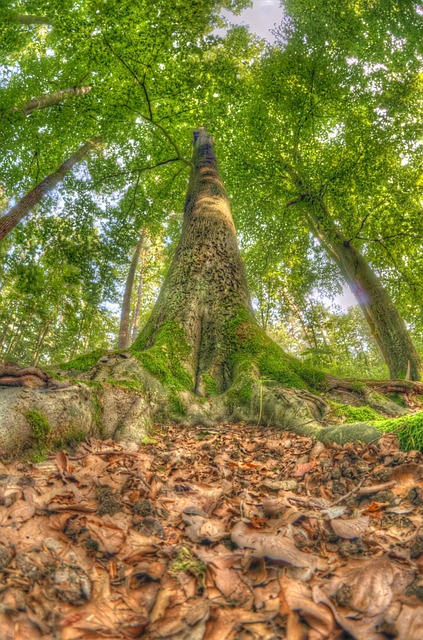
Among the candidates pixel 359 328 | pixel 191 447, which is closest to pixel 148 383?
pixel 191 447


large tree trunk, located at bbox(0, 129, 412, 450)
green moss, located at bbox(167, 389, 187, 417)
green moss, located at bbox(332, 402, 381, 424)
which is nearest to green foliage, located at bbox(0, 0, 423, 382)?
large tree trunk, located at bbox(0, 129, 412, 450)

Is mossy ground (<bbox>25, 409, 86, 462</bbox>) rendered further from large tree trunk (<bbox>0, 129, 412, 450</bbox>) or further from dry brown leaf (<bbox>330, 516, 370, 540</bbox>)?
dry brown leaf (<bbox>330, 516, 370, 540</bbox>)

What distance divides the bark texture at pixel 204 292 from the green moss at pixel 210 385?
66mm

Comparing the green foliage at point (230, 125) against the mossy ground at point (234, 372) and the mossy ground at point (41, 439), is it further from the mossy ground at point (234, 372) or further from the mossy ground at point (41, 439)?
the mossy ground at point (41, 439)

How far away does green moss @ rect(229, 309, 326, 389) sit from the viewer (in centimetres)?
464

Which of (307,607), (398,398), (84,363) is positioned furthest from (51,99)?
(307,607)

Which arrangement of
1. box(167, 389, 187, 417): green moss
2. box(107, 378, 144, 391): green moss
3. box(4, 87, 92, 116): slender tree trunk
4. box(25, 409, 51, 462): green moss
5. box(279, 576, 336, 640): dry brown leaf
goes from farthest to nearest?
box(4, 87, 92, 116): slender tree trunk, box(167, 389, 187, 417): green moss, box(107, 378, 144, 391): green moss, box(25, 409, 51, 462): green moss, box(279, 576, 336, 640): dry brown leaf

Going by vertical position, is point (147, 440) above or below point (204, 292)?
below

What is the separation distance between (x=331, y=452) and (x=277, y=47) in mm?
11833

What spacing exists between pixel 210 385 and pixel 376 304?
614 centimetres

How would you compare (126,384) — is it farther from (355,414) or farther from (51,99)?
(51,99)

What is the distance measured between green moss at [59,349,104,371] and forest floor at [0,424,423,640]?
1.79 m

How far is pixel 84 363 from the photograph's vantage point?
4.37 metres

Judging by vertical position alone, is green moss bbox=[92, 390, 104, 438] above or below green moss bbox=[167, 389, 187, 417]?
below
